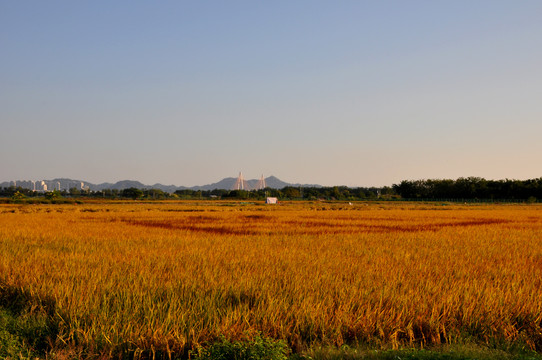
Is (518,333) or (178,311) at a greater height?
(178,311)

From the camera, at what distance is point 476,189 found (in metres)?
136

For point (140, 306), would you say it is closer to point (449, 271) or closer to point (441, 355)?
point (441, 355)

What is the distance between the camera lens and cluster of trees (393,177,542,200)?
125250mm

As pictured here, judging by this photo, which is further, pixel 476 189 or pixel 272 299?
pixel 476 189

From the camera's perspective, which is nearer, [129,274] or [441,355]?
[441,355]

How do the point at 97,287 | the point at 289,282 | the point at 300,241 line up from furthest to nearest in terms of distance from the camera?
the point at 300,241
the point at 289,282
the point at 97,287

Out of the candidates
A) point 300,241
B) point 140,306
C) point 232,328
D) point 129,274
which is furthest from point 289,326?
point 300,241

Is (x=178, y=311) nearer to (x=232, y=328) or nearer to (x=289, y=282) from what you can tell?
(x=232, y=328)

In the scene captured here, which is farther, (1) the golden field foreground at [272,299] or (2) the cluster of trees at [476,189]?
(2) the cluster of trees at [476,189]

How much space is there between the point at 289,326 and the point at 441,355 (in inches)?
69.4

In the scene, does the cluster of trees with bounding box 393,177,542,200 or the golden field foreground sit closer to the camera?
the golden field foreground

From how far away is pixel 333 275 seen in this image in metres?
8.59

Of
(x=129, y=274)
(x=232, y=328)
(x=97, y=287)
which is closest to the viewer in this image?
(x=232, y=328)

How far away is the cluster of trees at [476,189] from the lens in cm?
12525
